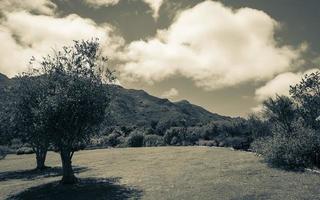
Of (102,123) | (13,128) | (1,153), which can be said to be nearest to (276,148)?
(102,123)

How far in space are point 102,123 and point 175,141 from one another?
211ft

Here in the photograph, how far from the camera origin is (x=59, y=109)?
34469mm

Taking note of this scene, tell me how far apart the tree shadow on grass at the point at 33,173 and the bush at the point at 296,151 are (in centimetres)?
2326

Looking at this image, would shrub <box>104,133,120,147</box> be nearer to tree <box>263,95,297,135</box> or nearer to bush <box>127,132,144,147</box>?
bush <box>127,132,144,147</box>

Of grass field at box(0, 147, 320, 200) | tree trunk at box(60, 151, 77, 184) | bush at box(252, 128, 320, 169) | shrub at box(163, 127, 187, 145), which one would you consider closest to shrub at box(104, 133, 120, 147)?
shrub at box(163, 127, 187, 145)

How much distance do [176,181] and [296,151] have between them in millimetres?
12942

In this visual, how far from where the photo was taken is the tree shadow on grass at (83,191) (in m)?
31.7

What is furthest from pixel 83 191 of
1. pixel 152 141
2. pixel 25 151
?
pixel 152 141

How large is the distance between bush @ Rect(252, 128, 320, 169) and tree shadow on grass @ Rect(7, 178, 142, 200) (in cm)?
1569

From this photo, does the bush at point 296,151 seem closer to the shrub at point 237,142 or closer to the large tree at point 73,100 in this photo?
the large tree at point 73,100

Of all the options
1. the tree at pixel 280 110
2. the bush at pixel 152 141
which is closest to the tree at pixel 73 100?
the tree at pixel 280 110

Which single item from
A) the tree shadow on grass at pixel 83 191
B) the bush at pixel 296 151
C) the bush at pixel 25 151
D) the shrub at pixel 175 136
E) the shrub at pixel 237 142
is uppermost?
the shrub at pixel 175 136

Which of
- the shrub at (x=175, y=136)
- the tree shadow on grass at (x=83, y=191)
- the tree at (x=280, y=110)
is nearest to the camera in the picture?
the tree shadow on grass at (x=83, y=191)

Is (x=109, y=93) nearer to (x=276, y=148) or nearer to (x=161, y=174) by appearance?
(x=161, y=174)
